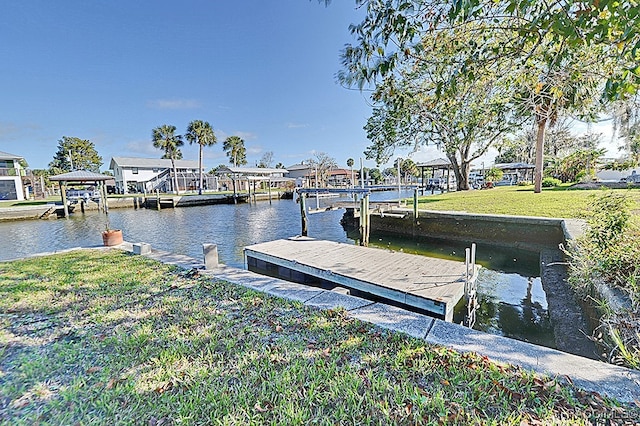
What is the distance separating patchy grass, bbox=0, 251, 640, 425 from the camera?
1.69 meters

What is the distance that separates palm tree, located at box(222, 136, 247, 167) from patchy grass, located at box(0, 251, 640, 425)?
151ft

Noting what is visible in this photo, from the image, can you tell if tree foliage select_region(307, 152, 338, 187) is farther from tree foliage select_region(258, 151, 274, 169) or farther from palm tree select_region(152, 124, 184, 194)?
palm tree select_region(152, 124, 184, 194)

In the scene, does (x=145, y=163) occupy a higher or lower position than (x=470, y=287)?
higher

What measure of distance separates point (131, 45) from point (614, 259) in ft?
64.5

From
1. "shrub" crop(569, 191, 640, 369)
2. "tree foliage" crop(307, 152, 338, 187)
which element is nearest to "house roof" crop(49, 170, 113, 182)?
"shrub" crop(569, 191, 640, 369)

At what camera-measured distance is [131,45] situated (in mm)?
14484

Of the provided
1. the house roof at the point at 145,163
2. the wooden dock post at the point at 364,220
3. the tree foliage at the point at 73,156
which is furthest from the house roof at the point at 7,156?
the wooden dock post at the point at 364,220

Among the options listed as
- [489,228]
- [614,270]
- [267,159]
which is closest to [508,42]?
[614,270]

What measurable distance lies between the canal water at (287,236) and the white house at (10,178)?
9.35m

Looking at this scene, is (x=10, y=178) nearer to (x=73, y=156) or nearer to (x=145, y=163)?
(x=145, y=163)

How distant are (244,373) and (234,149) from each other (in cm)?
4816

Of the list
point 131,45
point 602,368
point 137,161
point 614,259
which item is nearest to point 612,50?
point 614,259

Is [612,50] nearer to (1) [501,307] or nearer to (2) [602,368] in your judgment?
(2) [602,368]

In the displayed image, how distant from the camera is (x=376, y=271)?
16.1 ft
